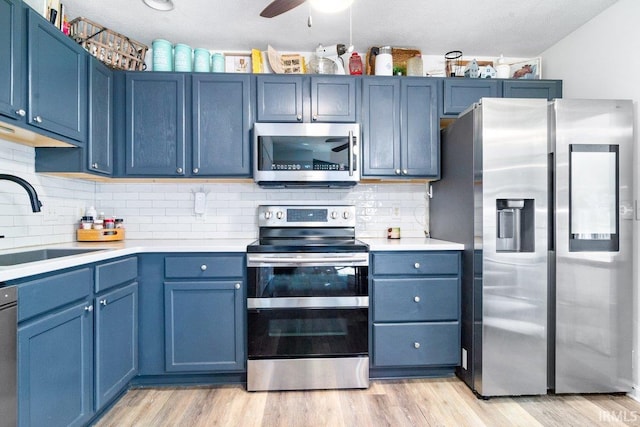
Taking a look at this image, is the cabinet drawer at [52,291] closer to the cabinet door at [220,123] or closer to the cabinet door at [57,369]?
the cabinet door at [57,369]

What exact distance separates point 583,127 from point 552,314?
3.84ft

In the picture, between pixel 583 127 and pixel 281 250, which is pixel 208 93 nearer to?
pixel 281 250

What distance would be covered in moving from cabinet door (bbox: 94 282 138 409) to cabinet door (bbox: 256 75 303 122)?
4.87ft

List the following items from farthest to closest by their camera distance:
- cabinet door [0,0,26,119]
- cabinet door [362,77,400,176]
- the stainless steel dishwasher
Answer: cabinet door [362,77,400,176]
cabinet door [0,0,26,119]
the stainless steel dishwasher

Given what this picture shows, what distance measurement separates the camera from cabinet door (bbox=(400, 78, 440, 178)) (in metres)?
2.47

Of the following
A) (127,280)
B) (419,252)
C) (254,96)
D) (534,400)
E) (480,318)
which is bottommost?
(534,400)

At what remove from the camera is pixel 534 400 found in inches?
78.6

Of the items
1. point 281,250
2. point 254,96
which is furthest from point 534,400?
point 254,96

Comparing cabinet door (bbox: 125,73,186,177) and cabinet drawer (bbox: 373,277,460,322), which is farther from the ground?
cabinet door (bbox: 125,73,186,177)

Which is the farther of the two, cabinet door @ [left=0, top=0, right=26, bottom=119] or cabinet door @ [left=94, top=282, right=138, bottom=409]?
cabinet door @ [left=94, top=282, right=138, bottom=409]

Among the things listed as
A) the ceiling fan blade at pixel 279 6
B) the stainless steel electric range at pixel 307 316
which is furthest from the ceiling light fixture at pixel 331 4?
the stainless steel electric range at pixel 307 316

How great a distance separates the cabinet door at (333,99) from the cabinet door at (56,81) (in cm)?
148

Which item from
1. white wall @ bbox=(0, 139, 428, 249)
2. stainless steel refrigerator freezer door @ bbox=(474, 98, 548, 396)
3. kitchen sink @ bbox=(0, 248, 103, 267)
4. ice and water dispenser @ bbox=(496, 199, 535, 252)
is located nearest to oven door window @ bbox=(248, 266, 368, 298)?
white wall @ bbox=(0, 139, 428, 249)

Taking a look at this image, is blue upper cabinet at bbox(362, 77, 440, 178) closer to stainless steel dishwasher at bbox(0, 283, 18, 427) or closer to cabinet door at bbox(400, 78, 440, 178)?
cabinet door at bbox(400, 78, 440, 178)
